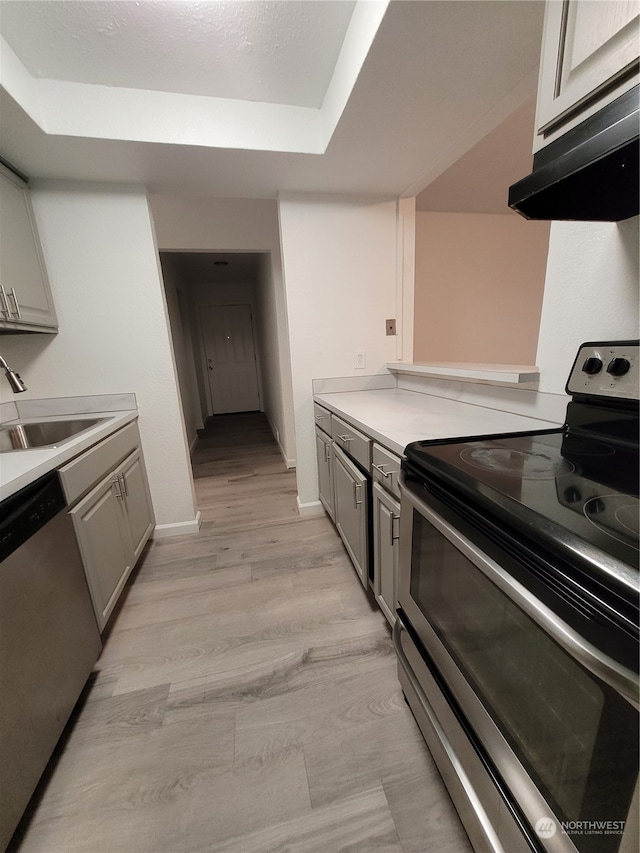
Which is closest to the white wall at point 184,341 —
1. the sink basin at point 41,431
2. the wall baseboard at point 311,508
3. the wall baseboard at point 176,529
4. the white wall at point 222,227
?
the white wall at point 222,227

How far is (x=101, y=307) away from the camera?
1.95 m

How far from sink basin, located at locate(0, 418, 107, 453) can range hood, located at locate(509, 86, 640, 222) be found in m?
2.10

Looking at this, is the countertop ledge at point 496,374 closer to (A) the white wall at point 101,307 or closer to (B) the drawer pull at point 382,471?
(B) the drawer pull at point 382,471

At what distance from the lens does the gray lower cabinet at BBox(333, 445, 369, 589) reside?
143 cm

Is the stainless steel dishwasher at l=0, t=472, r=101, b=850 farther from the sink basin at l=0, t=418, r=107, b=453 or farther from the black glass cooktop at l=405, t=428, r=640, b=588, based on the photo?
the black glass cooktop at l=405, t=428, r=640, b=588

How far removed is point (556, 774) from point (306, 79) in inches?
95.1

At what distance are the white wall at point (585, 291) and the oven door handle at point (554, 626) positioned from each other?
806mm

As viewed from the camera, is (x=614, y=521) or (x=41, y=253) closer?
(x=614, y=521)

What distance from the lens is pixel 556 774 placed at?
0.54 m

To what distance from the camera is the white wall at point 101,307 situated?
1.83 metres

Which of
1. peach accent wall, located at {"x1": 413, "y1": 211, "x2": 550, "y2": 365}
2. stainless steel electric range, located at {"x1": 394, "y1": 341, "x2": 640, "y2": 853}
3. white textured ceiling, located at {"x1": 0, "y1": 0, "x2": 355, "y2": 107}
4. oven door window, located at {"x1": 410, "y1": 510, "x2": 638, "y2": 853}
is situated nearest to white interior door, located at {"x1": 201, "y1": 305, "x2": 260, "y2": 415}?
peach accent wall, located at {"x1": 413, "y1": 211, "x2": 550, "y2": 365}

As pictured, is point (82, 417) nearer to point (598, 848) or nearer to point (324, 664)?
point (324, 664)

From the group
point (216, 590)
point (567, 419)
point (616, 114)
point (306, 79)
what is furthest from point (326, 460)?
point (306, 79)

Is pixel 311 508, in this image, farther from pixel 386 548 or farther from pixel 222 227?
pixel 222 227
